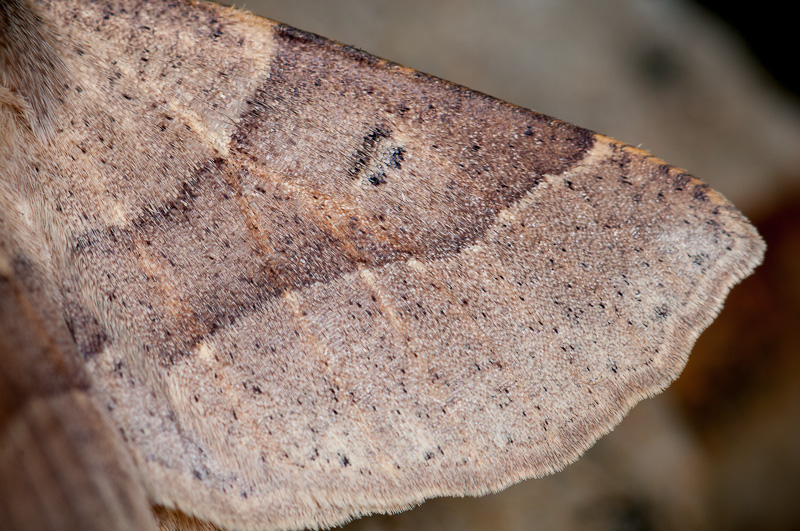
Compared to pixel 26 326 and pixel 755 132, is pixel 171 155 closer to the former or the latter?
pixel 26 326

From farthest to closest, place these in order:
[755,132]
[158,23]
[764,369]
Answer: [755,132], [764,369], [158,23]

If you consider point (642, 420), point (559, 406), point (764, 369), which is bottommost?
point (642, 420)

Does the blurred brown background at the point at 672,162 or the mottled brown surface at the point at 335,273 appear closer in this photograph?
the mottled brown surface at the point at 335,273

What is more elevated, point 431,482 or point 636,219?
point 636,219

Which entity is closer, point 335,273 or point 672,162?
point 335,273

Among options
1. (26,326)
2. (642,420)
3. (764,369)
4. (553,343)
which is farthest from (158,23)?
(764,369)
